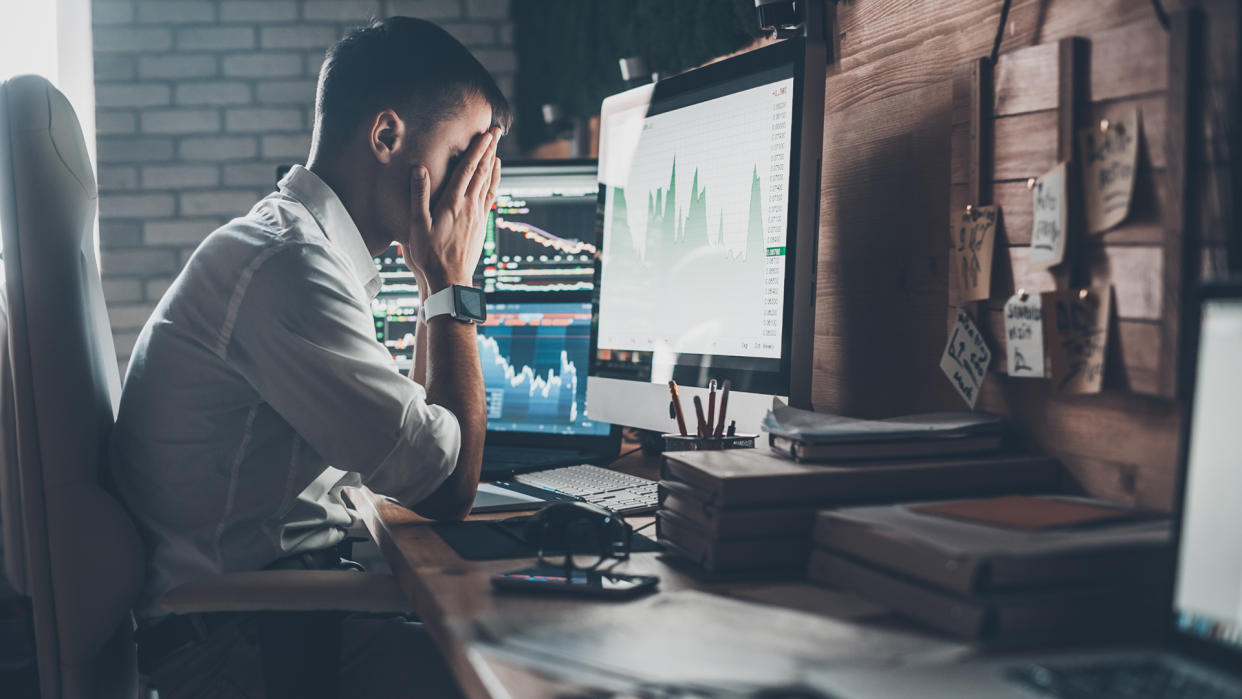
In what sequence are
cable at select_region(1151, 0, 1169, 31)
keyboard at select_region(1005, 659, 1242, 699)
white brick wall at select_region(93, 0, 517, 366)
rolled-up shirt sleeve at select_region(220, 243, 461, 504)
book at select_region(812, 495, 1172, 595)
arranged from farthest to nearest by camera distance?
white brick wall at select_region(93, 0, 517, 366) → rolled-up shirt sleeve at select_region(220, 243, 461, 504) → cable at select_region(1151, 0, 1169, 31) → book at select_region(812, 495, 1172, 595) → keyboard at select_region(1005, 659, 1242, 699)

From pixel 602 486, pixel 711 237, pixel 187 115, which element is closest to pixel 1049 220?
pixel 711 237

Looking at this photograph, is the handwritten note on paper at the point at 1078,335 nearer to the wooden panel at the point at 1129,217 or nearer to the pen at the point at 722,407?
the wooden panel at the point at 1129,217

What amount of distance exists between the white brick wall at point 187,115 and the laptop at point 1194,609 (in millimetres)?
2932

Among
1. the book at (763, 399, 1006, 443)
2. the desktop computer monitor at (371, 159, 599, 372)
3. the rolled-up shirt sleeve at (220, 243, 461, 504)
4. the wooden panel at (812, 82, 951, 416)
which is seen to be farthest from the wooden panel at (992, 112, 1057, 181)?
the desktop computer monitor at (371, 159, 599, 372)

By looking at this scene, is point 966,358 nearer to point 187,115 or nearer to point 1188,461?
point 1188,461

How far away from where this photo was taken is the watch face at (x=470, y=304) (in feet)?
4.27

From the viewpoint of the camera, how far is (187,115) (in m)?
3.02

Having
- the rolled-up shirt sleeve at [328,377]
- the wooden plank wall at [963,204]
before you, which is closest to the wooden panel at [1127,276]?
the wooden plank wall at [963,204]

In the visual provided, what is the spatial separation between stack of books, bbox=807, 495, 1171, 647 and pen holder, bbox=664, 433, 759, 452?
46 centimetres

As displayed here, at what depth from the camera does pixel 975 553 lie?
0.58m

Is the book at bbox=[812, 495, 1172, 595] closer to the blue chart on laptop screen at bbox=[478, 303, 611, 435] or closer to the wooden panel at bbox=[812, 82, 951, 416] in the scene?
the wooden panel at bbox=[812, 82, 951, 416]

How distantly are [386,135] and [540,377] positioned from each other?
1.81 feet

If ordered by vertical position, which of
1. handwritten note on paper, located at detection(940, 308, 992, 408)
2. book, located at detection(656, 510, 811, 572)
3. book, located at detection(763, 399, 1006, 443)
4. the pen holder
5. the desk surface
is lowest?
the desk surface

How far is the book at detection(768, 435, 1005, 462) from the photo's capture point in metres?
0.83
